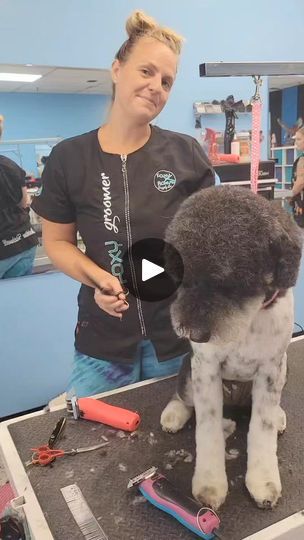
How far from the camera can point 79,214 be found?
1.10 m

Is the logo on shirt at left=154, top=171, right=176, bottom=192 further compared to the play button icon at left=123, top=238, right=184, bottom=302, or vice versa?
the logo on shirt at left=154, top=171, right=176, bottom=192

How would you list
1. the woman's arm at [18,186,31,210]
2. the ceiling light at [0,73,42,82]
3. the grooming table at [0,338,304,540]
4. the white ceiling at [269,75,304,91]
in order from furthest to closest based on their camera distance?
the white ceiling at [269,75,304,91] → the woman's arm at [18,186,31,210] → the ceiling light at [0,73,42,82] → the grooming table at [0,338,304,540]

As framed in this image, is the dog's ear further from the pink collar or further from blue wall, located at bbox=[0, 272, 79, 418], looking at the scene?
blue wall, located at bbox=[0, 272, 79, 418]

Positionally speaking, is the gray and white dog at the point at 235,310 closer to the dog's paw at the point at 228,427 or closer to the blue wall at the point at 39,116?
the dog's paw at the point at 228,427

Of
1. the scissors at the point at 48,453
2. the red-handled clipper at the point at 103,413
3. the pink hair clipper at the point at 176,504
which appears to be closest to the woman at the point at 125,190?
the red-handled clipper at the point at 103,413

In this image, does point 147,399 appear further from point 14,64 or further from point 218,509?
point 14,64

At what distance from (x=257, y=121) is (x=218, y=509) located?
2.37 feet

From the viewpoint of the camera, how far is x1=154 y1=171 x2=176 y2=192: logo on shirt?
106 cm

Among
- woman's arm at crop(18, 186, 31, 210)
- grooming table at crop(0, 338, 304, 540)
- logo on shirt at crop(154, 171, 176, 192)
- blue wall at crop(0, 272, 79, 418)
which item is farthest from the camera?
blue wall at crop(0, 272, 79, 418)

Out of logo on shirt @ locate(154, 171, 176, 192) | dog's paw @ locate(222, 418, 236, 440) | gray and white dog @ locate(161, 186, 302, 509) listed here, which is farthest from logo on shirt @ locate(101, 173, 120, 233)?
dog's paw @ locate(222, 418, 236, 440)

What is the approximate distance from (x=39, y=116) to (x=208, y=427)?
68.3 inches

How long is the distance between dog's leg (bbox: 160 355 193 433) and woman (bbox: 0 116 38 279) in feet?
4.51

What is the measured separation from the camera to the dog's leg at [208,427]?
2.64 feet

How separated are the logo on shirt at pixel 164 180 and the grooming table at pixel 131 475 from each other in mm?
488
